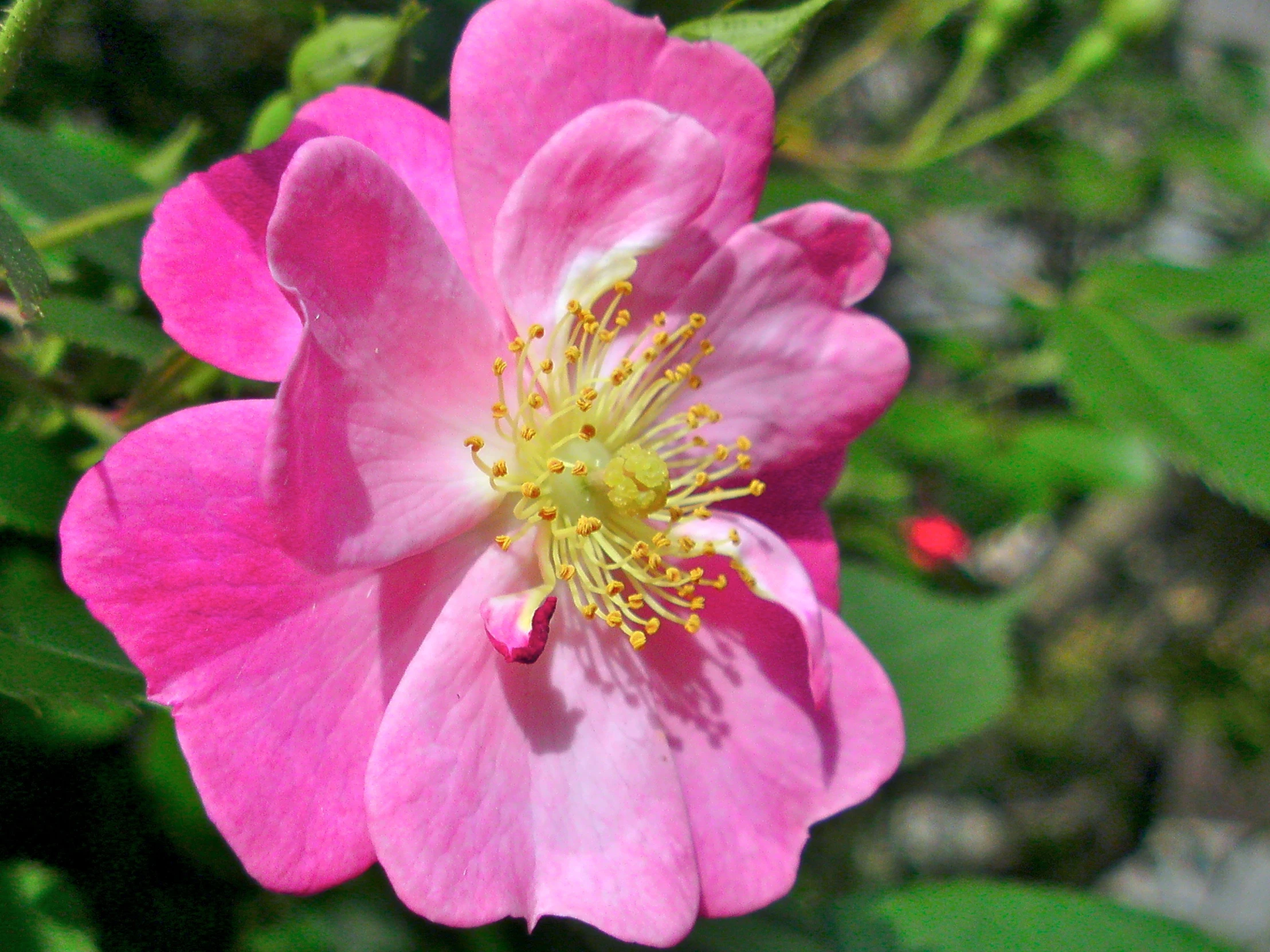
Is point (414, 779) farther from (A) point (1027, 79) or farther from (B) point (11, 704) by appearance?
(A) point (1027, 79)

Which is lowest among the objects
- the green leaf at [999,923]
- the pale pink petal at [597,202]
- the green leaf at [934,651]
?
the green leaf at [999,923]

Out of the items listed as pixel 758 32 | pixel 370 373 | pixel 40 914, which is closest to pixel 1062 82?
pixel 758 32

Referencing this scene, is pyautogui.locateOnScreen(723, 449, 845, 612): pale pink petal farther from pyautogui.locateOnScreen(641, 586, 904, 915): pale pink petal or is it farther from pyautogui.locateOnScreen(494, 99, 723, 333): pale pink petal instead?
pyautogui.locateOnScreen(494, 99, 723, 333): pale pink petal

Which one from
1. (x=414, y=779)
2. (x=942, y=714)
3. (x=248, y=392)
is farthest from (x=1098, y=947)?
(x=248, y=392)

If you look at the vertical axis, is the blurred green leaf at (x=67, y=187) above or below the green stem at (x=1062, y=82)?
above

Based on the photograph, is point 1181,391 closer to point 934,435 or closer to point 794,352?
point 934,435

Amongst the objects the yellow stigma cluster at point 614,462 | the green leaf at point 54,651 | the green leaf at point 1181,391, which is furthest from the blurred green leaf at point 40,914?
the green leaf at point 1181,391

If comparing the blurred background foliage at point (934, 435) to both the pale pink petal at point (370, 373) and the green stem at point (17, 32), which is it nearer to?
the green stem at point (17, 32)
